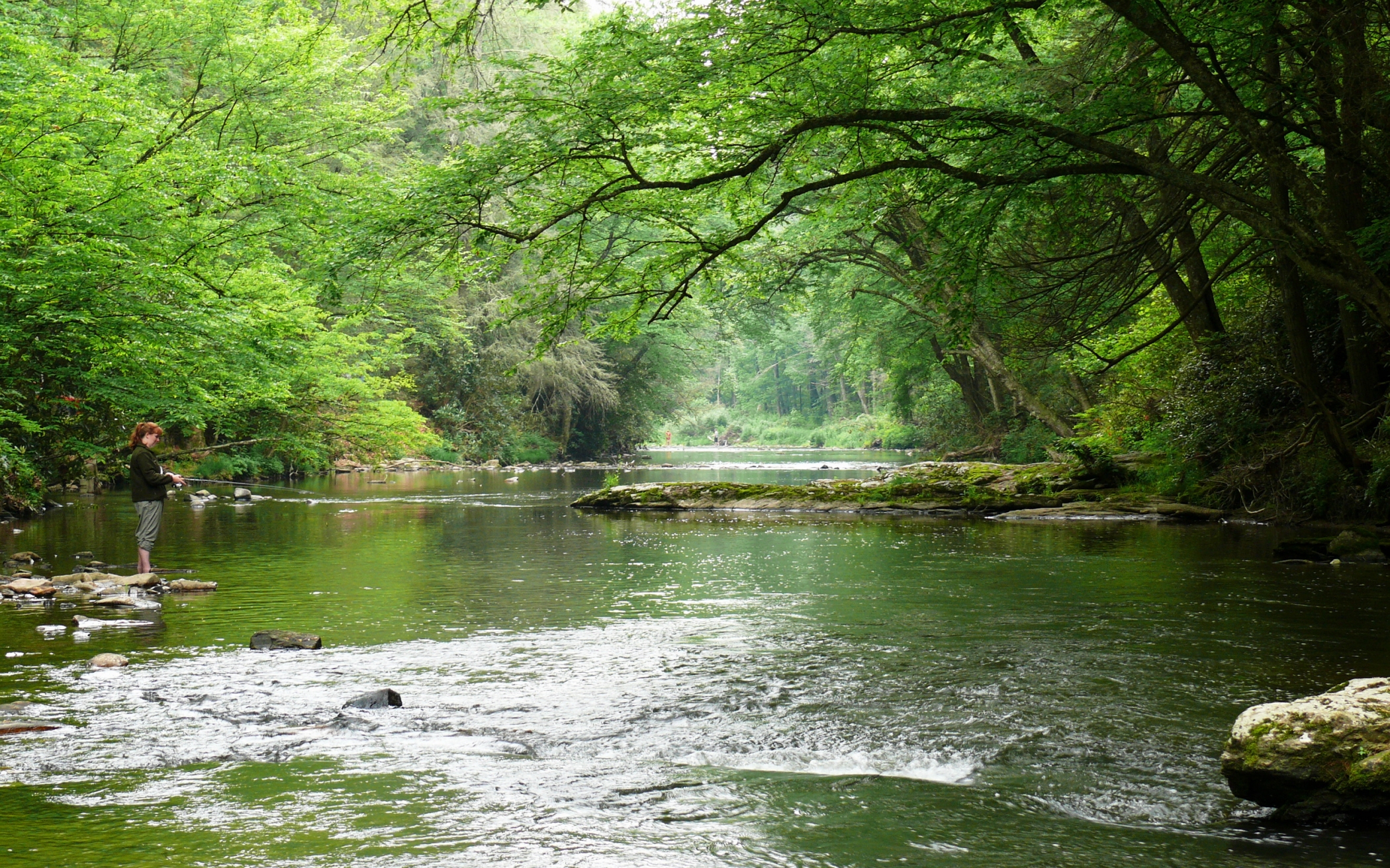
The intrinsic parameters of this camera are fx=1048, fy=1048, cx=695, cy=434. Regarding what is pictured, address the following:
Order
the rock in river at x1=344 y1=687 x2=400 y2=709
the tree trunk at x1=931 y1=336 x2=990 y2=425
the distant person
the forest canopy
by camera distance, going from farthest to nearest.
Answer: the tree trunk at x1=931 y1=336 x2=990 y2=425
the distant person
the forest canopy
the rock in river at x1=344 y1=687 x2=400 y2=709

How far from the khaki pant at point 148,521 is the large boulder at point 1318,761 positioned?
35.0 feet

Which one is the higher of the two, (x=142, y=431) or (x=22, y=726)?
(x=142, y=431)

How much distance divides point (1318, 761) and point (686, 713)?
3.25 meters

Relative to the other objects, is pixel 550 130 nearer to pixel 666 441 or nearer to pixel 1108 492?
pixel 1108 492

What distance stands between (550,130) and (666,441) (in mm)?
72768

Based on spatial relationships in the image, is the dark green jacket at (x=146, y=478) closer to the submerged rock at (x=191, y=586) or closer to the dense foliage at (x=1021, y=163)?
the submerged rock at (x=191, y=586)

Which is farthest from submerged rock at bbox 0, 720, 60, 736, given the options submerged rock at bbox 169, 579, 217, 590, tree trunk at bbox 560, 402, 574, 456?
tree trunk at bbox 560, 402, 574, 456

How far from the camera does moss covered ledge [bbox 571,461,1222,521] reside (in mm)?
18891

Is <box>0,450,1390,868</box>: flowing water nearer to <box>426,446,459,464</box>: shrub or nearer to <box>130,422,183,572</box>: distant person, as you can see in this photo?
<box>130,422,183,572</box>: distant person

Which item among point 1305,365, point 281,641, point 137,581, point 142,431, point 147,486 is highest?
point 1305,365

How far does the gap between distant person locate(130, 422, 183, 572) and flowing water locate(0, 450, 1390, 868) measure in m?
0.84

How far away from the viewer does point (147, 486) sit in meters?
11.6

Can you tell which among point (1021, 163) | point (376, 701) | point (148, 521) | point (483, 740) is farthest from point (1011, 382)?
point (483, 740)

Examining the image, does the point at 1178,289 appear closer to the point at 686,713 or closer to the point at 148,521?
the point at 686,713
